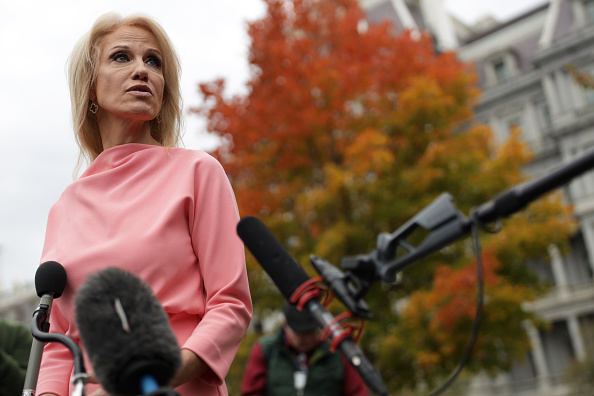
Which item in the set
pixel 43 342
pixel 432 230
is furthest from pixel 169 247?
pixel 432 230

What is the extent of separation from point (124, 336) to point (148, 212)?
81 cm

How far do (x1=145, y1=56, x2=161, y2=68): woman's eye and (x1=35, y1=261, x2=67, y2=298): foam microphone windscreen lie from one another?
74 cm

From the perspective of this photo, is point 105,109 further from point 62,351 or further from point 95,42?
point 62,351

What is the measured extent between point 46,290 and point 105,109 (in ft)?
2.25

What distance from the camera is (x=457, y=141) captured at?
547 inches

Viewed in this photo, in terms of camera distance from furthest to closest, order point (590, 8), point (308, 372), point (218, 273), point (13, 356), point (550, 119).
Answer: point (550, 119) < point (590, 8) < point (308, 372) < point (13, 356) < point (218, 273)

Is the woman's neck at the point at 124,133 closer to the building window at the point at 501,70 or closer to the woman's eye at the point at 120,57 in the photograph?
the woman's eye at the point at 120,57

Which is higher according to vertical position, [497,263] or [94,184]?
[94,184]

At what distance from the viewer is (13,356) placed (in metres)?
4.05

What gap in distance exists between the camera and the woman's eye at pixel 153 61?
2132 mm

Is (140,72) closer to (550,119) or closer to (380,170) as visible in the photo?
(380,170)

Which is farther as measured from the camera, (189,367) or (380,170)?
(380,170)

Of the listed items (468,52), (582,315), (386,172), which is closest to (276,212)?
(386,172)

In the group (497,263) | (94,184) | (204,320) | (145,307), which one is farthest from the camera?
(497,263)
